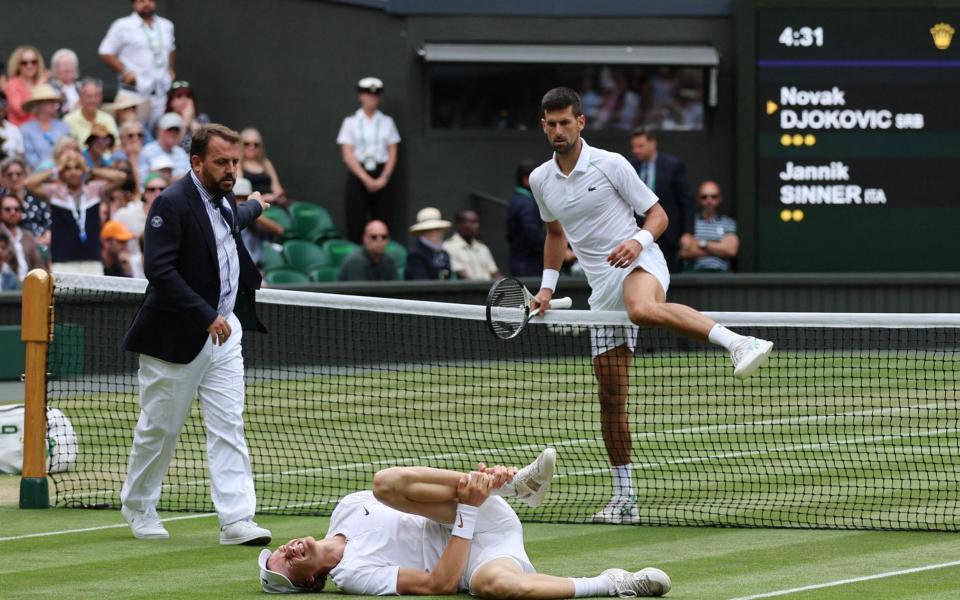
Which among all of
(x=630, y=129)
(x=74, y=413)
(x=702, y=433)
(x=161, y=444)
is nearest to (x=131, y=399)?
(x=74, y=413)

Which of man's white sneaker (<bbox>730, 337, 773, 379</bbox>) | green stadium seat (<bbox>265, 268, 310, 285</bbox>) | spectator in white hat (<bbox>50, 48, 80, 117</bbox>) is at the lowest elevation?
man's white sneaker (<bbox>730, 337, 773, 379</bbox>)

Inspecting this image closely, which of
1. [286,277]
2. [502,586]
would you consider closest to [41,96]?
[286,277]

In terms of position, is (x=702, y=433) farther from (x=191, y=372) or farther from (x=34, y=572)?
(x=34, y=572)

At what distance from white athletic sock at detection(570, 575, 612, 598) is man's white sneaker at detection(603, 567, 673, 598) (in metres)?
0.02

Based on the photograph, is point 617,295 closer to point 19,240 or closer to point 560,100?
point 560,100

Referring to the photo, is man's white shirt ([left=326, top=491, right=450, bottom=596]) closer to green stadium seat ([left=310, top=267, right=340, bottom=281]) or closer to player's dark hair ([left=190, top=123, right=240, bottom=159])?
player's dark hair ([left=190, top=123, right=240, bottom=159])

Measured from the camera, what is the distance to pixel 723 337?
9695 millimetres

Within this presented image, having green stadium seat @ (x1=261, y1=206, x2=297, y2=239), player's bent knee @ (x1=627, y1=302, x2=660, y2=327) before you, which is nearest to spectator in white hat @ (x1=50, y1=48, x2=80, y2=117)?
green stadium seat @ (x1=261, y1=206, x2=297, y2=239)

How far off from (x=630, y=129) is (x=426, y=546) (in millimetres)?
13764

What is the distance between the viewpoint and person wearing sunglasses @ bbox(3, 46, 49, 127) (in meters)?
19.1

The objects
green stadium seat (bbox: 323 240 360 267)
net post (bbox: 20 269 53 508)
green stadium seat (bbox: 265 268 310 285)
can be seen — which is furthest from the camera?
green stadium seat (bbox: 323 240 360 267)

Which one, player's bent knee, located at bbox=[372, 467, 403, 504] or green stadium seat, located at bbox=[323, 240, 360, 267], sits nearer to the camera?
player's bent knee, located at bbox=[372, 467, 403, 504]

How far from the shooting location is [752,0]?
66.1ft

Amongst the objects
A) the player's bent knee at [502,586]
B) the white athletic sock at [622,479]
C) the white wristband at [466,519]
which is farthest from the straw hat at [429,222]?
the player's bent knee at [502,586]
